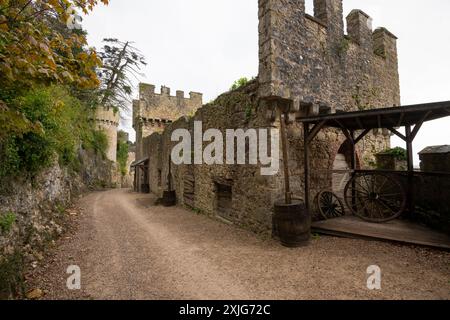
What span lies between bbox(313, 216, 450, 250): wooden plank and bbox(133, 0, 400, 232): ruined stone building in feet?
3.56

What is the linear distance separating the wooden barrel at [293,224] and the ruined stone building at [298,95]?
61 cm

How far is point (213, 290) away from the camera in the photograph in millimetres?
3465

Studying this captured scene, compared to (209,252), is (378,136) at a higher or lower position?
higher

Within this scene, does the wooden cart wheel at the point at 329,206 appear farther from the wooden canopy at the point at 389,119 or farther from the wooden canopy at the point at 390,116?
the wooden canopy at the point at 390,116

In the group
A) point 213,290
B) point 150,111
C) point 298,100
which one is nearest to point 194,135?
point 298,100

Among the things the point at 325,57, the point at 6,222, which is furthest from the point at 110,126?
the point at 325,57

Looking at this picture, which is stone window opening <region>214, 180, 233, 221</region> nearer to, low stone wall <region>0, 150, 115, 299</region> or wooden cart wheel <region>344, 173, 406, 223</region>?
wooden cart wheel <region>344, 173, 406, 223</region>

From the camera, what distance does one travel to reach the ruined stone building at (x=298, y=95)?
5723 millimetres

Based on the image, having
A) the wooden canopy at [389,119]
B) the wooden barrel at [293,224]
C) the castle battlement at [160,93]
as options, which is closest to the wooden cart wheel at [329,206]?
the wooden canopy at [389,119]

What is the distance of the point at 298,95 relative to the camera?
233 inches

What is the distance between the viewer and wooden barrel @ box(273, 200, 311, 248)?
502cm

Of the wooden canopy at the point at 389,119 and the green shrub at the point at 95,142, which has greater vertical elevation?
the green shrub at the point at 95,142
